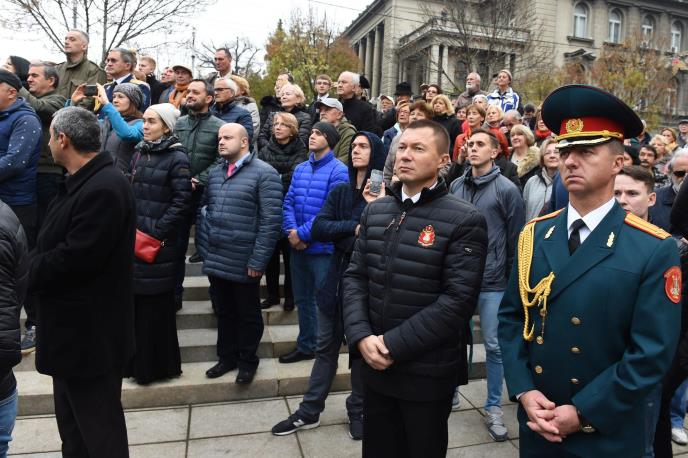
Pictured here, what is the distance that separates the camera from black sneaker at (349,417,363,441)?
4002 mm

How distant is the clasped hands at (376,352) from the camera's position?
269 cm

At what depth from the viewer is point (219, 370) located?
15.5 feet

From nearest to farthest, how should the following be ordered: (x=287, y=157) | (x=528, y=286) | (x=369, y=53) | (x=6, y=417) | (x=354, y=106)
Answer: (x=528, y=286)
(x=6, y=417)
(x=287, y=157)
(x=354, y=106)
(x=369, y=53)

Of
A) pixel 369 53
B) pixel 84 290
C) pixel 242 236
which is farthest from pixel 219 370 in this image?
pixel 369 53

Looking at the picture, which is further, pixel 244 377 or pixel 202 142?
pixel 202 142

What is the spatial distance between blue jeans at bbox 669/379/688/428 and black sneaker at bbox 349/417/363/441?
2621 mm

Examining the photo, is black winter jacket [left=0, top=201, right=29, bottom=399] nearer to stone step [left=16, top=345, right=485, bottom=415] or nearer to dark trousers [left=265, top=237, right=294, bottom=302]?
stone step [left=16, top=345, right=485, bottom=415]

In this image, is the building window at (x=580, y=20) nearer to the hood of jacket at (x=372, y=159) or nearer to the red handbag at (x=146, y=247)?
the hood of jacket at (x=372, y=159)

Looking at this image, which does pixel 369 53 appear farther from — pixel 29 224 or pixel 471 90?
pixel 29 224

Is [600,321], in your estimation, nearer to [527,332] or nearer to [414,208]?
[527,332]

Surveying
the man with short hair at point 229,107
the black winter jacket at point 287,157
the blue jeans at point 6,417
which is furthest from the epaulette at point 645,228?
the man with short hair at point 229,107

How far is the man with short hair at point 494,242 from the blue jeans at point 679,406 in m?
1.47

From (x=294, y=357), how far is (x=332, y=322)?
121 cm

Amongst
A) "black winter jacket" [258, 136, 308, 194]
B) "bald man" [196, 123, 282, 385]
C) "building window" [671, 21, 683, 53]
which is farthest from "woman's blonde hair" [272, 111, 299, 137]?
"building window" [671, 21, 683, 53]
